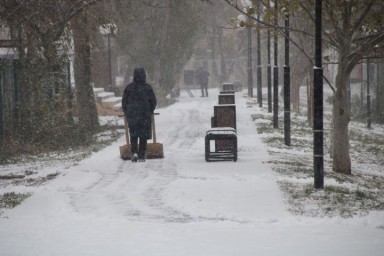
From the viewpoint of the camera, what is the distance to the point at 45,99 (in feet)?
59.2

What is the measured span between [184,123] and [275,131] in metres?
4.17

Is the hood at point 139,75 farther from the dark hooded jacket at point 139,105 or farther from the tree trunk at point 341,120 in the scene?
the tree trunk at point 341,120

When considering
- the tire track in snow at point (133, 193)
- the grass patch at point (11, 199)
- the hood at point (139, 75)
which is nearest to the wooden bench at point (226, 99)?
Result: the tire track in snow at point (133, 193)

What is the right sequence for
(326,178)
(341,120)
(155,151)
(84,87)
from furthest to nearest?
1. (84,87)
2. (155,151)
3. (341,120)
4. (326,178)

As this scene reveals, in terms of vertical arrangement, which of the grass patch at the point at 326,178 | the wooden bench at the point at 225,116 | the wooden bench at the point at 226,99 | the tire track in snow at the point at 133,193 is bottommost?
the grass patch at the point at 326,178

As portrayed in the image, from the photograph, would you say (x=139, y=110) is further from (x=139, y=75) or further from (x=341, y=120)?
(x=341, y=120)

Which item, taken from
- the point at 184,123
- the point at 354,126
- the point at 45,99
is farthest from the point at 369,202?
the point at 354,126

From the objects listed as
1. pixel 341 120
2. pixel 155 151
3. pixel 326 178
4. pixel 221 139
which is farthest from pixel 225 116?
pixel 326 178

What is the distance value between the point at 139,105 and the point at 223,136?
1.88 metres

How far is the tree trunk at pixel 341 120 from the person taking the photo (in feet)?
43.4

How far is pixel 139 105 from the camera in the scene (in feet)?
48.3

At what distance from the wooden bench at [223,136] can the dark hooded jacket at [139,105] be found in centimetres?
131

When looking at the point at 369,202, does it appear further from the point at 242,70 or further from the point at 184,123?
the point at 242,70

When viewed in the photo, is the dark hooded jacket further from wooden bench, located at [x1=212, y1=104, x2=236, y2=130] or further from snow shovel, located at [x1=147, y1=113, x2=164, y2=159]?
wooden bench, located at [x1=212, y1=104, x2=236, y2=130]
